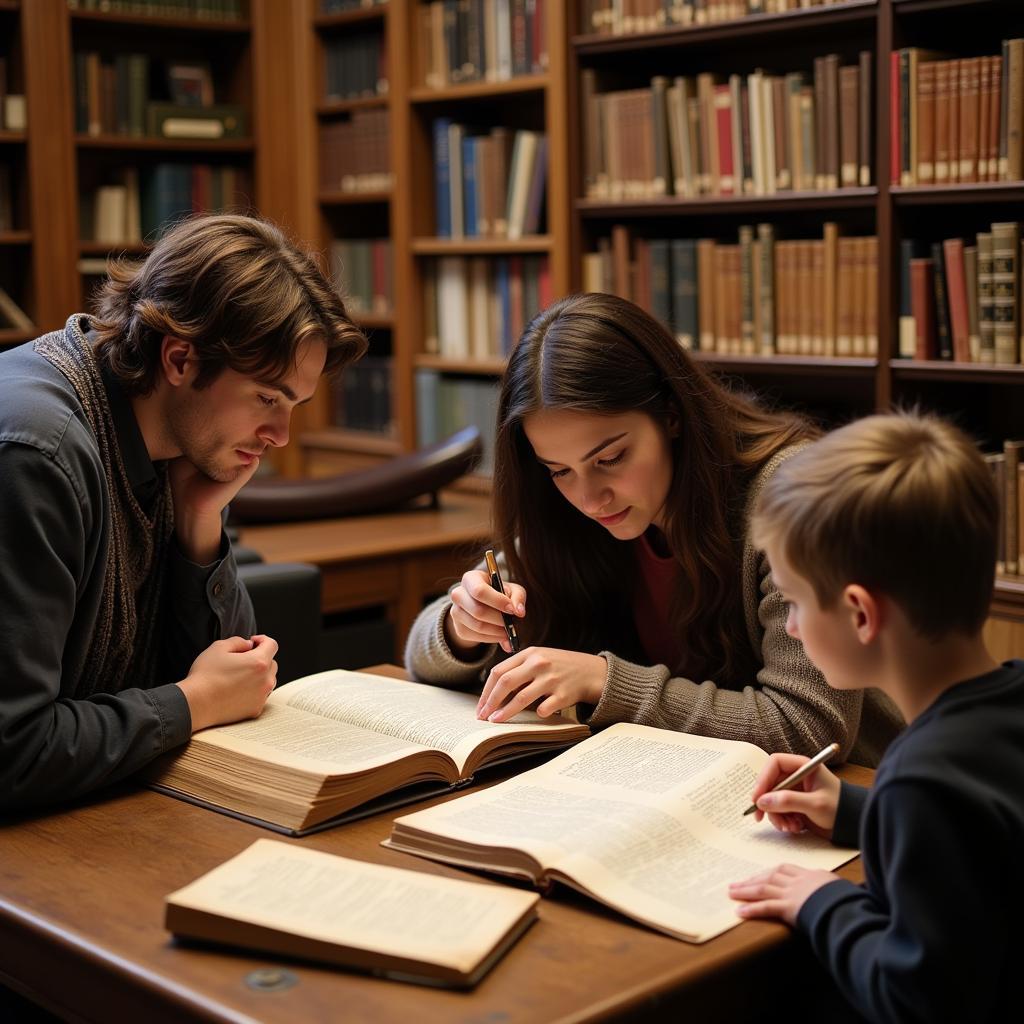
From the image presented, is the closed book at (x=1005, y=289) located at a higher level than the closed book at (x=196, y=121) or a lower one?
lower

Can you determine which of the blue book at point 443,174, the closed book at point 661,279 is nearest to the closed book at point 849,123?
the closed book at point 661,279

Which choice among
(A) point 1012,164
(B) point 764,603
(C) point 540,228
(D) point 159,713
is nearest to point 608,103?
(C) point 540,228

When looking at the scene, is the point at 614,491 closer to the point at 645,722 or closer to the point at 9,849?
the point at 645,722

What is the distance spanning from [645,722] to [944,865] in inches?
24.4

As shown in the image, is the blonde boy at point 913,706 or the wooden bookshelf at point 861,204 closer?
the blonde boy at point 913,706

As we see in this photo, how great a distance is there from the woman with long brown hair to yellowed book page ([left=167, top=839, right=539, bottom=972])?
0.43m

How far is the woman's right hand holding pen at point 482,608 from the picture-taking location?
1.72 metres

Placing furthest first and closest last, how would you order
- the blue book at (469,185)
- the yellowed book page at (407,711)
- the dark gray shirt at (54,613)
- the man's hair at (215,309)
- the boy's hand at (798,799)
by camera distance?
the blue book at (469,185)
the man's hair at (215,309)
the yellowed book page at (407,711)
the dark gray shirt at (54,613)
the boy's hand at (798,799)

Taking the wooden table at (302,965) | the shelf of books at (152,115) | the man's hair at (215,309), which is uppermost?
the shelf of books at (152,115)

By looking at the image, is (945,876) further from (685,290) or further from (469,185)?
(469,185)

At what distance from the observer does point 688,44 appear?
3.50m

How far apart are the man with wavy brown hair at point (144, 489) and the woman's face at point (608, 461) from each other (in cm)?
29

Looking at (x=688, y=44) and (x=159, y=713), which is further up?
(x=688, y=44)

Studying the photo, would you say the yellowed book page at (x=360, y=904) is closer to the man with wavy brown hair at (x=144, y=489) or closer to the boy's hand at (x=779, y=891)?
the boy's hand at (x=779, y=891)
